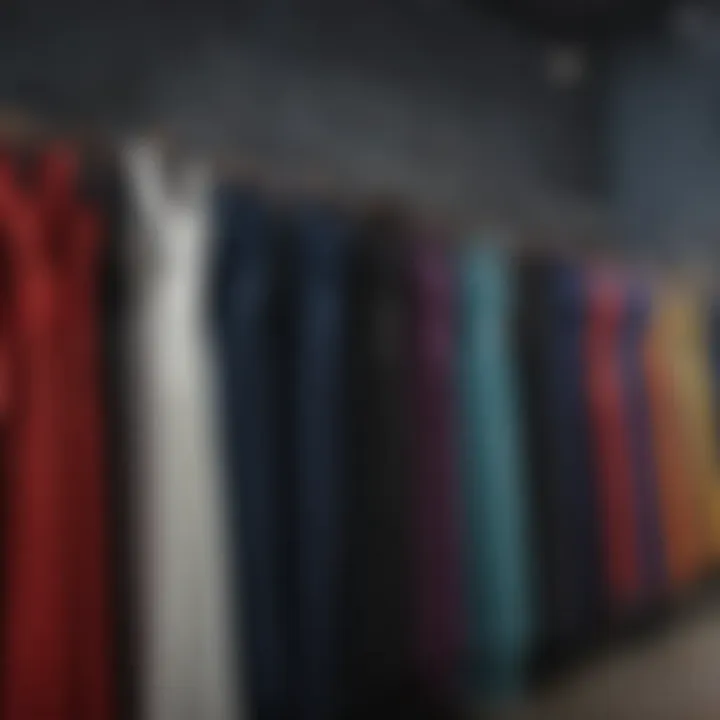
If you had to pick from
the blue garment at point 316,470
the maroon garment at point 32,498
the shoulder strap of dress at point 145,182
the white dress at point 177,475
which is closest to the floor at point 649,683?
the blue garment at point 316,470

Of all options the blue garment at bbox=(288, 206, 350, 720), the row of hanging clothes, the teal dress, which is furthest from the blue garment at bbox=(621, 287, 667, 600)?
the blue garment at bbox=(288, 206, 350, 720)

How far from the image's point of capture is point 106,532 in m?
0.57

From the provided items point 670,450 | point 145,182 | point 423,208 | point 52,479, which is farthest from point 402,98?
point 52,479

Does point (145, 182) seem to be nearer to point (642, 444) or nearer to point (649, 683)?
point (642, 444)

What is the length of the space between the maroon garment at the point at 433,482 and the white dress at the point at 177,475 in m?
0.22

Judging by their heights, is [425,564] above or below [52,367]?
below

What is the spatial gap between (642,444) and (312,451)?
0.42 meters

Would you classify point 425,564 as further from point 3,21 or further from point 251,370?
point 3,21

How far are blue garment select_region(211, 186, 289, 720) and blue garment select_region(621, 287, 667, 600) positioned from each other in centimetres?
43

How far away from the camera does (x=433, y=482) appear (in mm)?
754

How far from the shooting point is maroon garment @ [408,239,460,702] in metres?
0.73

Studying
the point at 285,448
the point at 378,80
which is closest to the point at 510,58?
the point at 378,80

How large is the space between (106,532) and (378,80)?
0.68 m

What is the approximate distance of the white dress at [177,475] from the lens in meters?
0.57
